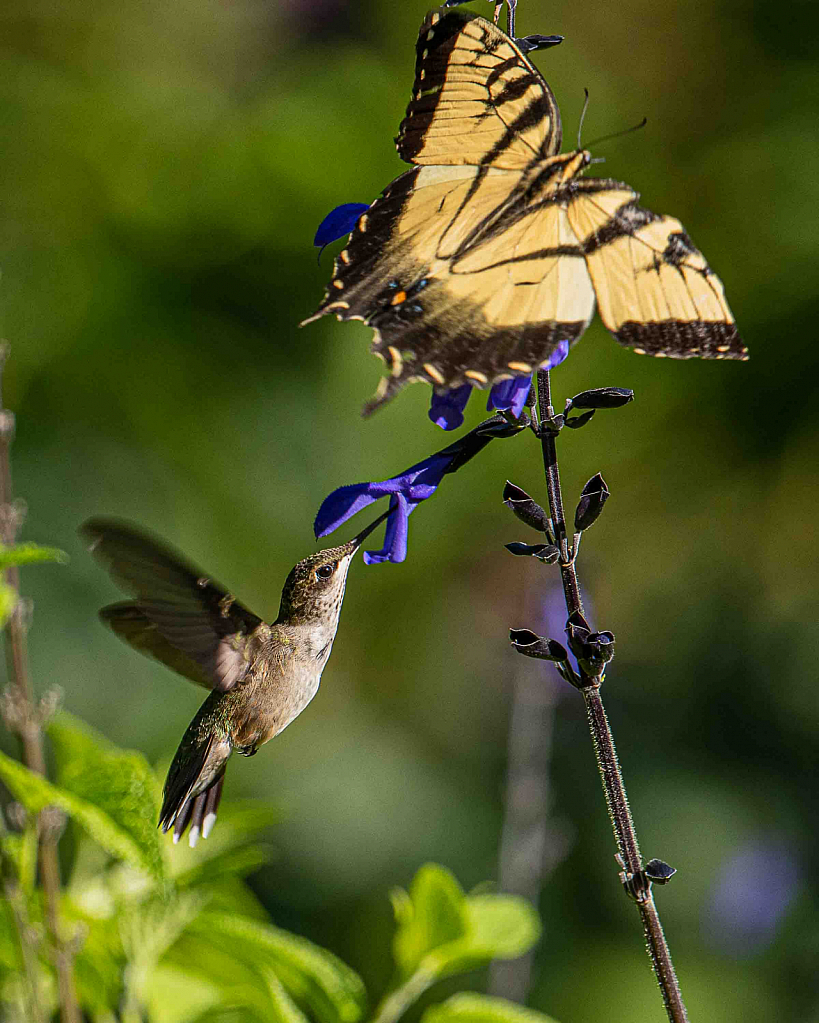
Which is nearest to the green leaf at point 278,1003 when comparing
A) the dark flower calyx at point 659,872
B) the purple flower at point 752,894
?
the dark flower calyx at point 659,872

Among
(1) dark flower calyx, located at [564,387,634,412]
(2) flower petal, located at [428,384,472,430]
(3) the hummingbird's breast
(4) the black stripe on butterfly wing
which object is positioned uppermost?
(4) the black stripe on butterfly wing

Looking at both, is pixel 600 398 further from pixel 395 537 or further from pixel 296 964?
pixel 296 964

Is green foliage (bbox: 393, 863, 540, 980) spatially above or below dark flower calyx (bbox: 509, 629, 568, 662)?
below

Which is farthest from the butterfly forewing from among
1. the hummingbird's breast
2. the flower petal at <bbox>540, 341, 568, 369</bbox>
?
the hummingbird's breast

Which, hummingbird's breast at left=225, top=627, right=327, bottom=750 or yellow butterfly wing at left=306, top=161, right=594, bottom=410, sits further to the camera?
hummingbird's breast at left=225, top=627, right=327, bottom=750

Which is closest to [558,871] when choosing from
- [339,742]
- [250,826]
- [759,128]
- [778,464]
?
[339,742]

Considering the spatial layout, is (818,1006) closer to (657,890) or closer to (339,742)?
(657,890)

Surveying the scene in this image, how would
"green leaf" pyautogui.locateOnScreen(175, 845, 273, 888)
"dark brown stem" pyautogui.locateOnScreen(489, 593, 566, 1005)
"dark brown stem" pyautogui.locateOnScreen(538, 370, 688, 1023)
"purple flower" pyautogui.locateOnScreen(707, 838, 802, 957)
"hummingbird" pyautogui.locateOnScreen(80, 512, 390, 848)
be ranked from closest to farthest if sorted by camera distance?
"dark brown stem" pyautogui.locateOnScreen(538, 370, 688, 1023) < "hummingbird" pyautogui.locateOnScreen(80, 512, 390, 848) < "green leaf" pyautogui.locateOnScreen(175, 845, 273, 888) < "dark brown stem" pyautogui.locateOnScreen(489, 593, 566, 1005) < "purple flower" pyautogui.locateOnScreen(707, 838, 802, 957)

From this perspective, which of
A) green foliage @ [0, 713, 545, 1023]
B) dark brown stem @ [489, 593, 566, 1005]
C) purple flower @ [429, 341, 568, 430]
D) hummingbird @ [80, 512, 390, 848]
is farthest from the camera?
dark brown stem @ [489, 593, 566, 1005]

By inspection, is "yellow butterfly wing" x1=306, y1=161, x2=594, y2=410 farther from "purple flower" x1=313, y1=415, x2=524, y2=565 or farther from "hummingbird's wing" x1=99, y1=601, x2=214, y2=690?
"hummingbird's wing" x1=99, y1=601, x2=214, y2=690
